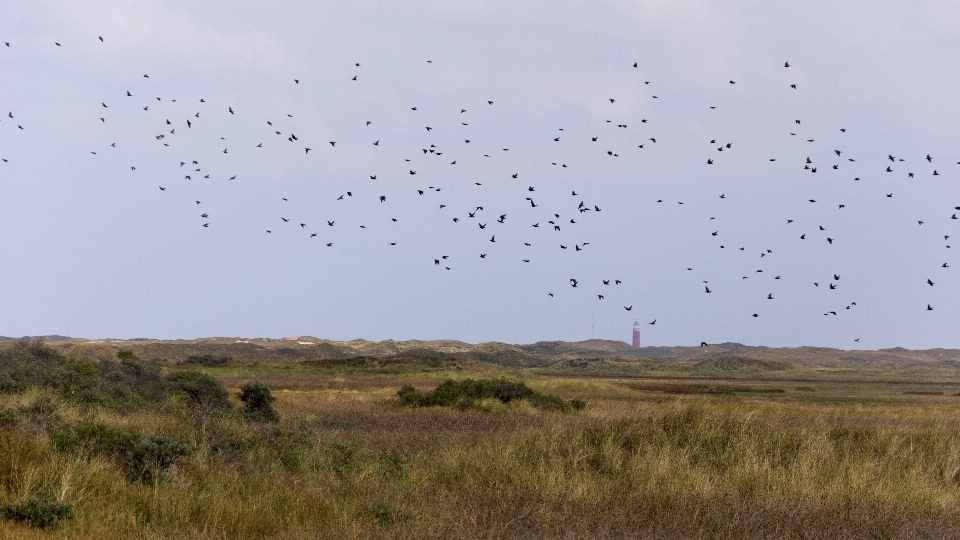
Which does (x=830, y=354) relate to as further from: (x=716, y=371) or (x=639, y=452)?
(x=639, y=452)

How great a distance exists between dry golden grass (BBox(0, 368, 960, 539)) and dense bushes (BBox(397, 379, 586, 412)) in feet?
44.6

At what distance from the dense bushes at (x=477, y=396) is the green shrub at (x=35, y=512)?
22243 millimetres

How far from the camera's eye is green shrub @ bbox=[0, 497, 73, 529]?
769 centimetres

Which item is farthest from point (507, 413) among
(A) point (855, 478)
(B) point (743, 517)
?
(B) point (743, 517)

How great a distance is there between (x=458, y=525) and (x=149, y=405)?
19.2 m

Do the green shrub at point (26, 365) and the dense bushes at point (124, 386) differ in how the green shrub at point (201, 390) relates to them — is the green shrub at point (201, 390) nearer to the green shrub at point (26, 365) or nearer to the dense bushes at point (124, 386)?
the dense bushes at point (124, 386)

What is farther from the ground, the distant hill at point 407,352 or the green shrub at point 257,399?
the green shrub at point 257,399

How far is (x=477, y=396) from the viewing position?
1264 inches

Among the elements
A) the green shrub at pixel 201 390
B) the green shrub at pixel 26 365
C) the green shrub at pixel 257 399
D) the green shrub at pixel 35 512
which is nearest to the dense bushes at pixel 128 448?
the green shrub at pixel 35 512

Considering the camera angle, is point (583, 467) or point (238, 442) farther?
point (238, 442)

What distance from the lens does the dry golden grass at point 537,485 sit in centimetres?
834

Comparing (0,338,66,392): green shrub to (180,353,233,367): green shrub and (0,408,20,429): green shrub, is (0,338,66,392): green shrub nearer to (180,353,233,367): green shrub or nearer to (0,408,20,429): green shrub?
(0,408,20,429): green shrub

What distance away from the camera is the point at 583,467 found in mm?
12492

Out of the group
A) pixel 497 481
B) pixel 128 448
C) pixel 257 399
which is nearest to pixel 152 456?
pixel 128 448
